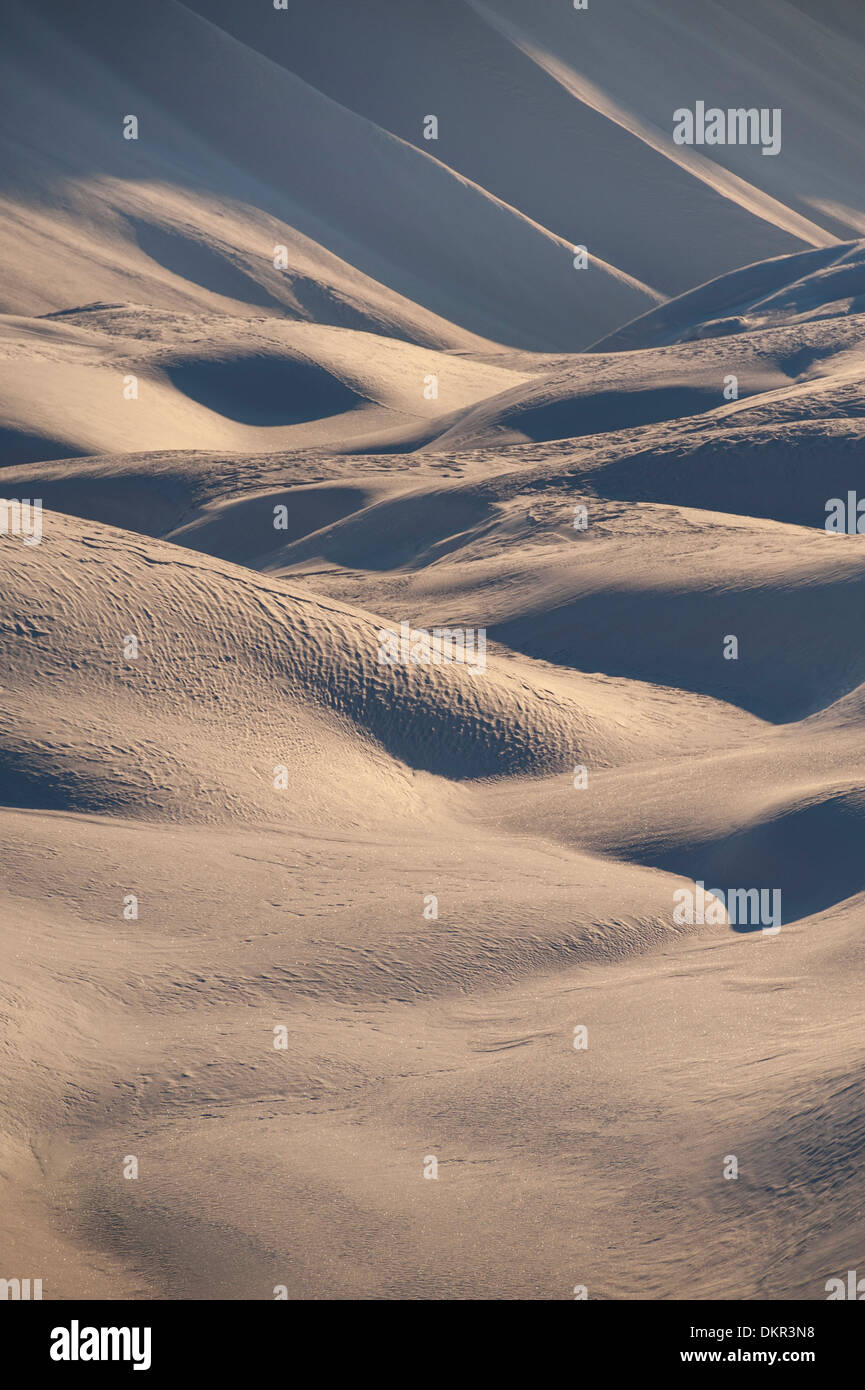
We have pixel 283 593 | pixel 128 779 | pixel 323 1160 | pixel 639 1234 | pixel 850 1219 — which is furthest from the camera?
pixel 283 593

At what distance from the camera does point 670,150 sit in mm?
41906

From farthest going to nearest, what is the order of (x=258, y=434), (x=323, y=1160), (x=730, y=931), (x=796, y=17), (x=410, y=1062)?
1. (x=796, y=17)
2. (x=258, y=434)
3. (x=730, y=931)
4. (x=410, y=1062)
5. (x=323, y=1160)

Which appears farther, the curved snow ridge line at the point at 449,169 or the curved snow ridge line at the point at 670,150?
the curved snow ridge line at the point at 670,150

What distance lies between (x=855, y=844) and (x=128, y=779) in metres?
3.86

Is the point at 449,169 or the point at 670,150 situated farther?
Result: the point at 670,150

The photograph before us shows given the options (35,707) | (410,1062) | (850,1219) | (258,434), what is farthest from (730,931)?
(258,434)

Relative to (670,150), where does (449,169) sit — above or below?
below

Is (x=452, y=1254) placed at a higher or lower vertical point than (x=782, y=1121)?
lower

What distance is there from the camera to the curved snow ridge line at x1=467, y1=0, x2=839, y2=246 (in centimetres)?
4053

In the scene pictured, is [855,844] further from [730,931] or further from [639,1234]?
[639,1234]

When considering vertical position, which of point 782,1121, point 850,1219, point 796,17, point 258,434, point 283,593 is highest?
point 796,17

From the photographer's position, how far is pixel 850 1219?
3469 millimetres

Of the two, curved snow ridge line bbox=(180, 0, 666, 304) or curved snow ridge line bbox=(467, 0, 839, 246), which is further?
curved snow ridge line bbox=(467, 0, 839, 246)

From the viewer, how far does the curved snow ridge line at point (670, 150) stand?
40.5 metres
